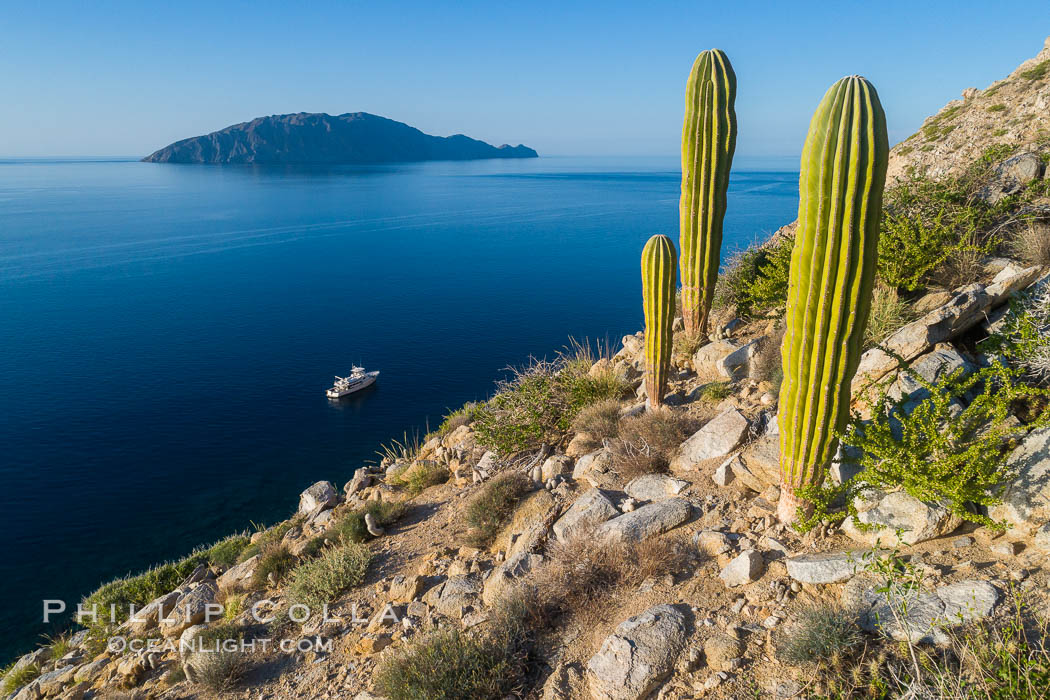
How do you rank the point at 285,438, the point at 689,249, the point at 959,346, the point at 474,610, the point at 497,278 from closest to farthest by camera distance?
the point at 474,610, the point at 959,346, the point at 689,249, the point at 285,438, the point at 497,278

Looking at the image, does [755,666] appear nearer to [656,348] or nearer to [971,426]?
[971,426]

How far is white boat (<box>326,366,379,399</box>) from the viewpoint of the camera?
1400 inches

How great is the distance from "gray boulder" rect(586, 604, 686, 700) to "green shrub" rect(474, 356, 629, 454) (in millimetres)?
4981

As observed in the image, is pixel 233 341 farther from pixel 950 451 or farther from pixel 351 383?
pixel 950 451

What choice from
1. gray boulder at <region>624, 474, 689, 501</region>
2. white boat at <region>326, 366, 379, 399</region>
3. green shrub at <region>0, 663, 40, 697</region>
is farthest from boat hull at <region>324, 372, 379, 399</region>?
gray boulder at <region>624, 474, 689, 501</region>

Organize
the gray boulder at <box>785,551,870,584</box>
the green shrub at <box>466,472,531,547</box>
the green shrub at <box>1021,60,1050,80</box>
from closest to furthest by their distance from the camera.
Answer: the gray boulder at <box>785,551,870,584</box>
the green shrub at <box>466,472,531,547</box>
the green shrub at <box>1021,60,1050,80</box>

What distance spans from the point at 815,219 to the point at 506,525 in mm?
5548

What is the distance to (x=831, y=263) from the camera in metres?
5.03

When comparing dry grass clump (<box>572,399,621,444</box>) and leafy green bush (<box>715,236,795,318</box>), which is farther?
leafy green bush (<box>715,236,795,318</box>)

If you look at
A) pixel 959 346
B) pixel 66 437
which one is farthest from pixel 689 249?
pixel 66 437

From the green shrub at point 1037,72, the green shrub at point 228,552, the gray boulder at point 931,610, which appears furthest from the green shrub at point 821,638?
the green shrub at point 1037,72

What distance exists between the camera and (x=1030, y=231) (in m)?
9.05

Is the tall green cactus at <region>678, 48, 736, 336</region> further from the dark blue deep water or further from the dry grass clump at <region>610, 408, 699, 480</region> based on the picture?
the dark blue deep water

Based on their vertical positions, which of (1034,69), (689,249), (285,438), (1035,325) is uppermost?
(1034,69)
